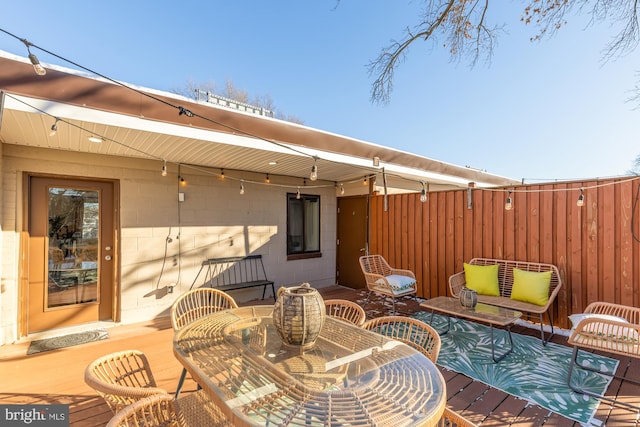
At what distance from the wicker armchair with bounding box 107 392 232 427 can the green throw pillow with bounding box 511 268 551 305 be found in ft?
12.5

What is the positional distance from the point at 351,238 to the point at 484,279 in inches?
113

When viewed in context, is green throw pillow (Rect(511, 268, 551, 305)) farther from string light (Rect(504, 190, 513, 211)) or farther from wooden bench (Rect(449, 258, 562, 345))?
string light (Rect(504, 190, 513, 211))

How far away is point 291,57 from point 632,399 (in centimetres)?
869

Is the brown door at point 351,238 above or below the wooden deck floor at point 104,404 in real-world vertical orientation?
above

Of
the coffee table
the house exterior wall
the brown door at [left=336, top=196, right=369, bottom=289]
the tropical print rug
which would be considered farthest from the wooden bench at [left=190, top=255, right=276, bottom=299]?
the tropical print rug

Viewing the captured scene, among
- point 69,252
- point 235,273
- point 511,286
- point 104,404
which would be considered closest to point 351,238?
point 235,273

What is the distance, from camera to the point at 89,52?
482cm

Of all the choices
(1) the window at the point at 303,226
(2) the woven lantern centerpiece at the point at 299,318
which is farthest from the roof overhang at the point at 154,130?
(2) the woven lantern centerpiece at the point at 299,318

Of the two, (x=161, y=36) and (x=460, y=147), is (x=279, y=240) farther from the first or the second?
(x=460, y=147)

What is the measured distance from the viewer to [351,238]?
646 centimetres

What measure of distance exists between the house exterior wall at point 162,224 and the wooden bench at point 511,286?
315cm

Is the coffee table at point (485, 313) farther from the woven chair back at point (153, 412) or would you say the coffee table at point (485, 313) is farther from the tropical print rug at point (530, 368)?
the woven chair back at point (153, 412)

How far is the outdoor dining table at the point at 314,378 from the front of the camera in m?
1.15

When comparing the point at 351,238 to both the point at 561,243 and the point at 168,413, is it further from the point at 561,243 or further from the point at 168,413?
the point at 168,413
